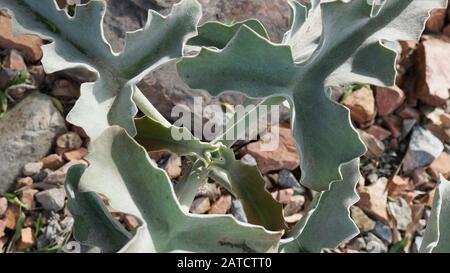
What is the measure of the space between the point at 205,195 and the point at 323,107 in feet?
2.73

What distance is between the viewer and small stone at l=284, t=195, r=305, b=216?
5.36ft

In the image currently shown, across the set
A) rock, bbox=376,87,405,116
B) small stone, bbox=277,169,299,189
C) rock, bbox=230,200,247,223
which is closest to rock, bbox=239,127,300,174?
small stone, bbox=277,169,299,189

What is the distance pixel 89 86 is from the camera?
33.5 inches

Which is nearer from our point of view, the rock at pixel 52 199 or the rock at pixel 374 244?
the rock at pixel 52 199

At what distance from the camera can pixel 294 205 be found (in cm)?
164

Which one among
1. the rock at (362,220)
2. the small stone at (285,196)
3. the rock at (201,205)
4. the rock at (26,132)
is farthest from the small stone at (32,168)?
the rock at (362,220)

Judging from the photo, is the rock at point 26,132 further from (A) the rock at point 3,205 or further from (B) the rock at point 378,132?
(B) the rock at point 378,132

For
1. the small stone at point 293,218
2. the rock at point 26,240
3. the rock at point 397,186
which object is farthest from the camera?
the rock at point 397,186

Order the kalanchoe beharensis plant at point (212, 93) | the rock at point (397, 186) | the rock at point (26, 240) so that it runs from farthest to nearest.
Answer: the rock at point (397, 186)
the rock at point (26, 240)
the kalanchoe beharensis plant at point (212, 93)

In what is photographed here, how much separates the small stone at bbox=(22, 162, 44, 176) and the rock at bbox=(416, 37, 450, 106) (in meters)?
1.15

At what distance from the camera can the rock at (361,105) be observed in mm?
1758

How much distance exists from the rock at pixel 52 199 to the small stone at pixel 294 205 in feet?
1.99
